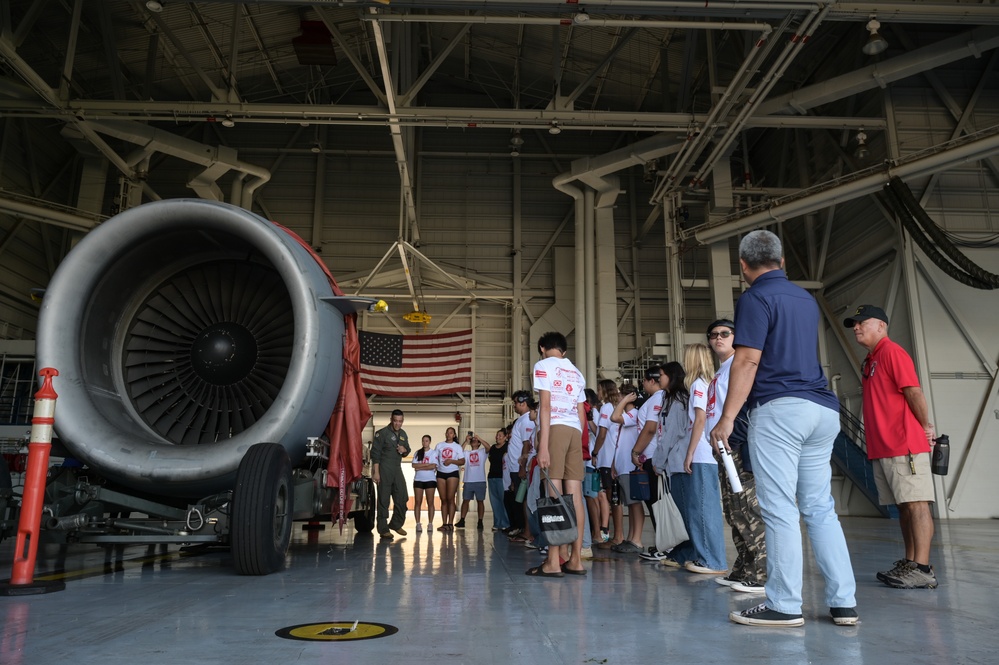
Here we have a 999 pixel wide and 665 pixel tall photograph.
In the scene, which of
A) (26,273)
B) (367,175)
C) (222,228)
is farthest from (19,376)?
(222,228)

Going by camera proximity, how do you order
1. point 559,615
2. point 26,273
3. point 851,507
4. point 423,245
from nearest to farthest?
point 559,615
point 851,507
point 26,273
point 423,245

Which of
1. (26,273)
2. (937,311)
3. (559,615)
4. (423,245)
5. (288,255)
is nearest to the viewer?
(559,615)

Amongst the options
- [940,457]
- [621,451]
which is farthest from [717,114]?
[940,457]

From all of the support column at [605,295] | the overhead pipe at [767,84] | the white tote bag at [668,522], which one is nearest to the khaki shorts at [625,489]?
the white tote bag at [668,522]

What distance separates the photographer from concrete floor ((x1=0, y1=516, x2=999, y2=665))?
2.42 meters

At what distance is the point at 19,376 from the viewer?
15.9 m

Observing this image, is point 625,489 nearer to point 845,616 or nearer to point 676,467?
point 676,467

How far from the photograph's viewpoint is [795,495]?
3186mm

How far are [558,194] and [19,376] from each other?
50.2 ft

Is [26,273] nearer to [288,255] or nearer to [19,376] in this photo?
[19,376]

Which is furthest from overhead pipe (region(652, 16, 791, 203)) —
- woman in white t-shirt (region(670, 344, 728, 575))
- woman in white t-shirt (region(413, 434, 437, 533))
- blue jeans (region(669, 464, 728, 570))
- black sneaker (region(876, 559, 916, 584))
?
black sneaker (region(876, 559, 916, 584))

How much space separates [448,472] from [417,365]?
29.0 ft

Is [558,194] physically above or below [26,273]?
above

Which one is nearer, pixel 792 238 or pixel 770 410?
pixel 770 410
